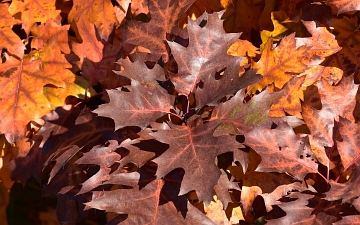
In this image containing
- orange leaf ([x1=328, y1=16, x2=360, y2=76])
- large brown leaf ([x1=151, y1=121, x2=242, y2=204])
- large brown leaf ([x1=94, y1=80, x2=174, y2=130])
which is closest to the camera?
large brown leaf ([x1=151, y1=121, x2=242, y2=204])

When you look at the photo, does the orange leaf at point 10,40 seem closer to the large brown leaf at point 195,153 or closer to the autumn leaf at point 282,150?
the large brown leaf at point 195,153

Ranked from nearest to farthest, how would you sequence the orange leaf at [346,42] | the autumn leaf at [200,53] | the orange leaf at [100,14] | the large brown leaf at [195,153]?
1. the large brown leaf at [195,153]
2. the autumn leaf at [200,53]
3. the orange leaf at [346,42]
4. the orange leaf at [100,14]

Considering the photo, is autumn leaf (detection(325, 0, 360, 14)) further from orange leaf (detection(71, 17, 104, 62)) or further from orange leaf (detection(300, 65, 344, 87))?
orange leaf (detection(71, 17, 104, 62))

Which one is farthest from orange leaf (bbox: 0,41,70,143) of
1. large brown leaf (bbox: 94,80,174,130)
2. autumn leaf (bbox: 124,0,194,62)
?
large brown leaf (bbox: 94,80,174,130)

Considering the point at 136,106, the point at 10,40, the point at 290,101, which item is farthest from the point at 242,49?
the point at 10,40

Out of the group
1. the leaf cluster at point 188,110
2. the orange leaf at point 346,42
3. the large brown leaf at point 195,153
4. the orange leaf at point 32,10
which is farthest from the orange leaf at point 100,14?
the orange leaf at point 346,42

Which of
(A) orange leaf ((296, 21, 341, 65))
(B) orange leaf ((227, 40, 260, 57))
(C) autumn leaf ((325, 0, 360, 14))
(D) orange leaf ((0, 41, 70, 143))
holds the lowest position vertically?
(D) orange leaf ((0, 41, 70, 143))

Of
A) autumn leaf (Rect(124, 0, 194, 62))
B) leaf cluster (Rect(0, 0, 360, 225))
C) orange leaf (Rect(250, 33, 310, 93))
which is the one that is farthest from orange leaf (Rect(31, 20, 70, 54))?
orange leaf (Rect(250, 33, 310, 93))

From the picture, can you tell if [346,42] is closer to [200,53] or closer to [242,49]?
[242,49]

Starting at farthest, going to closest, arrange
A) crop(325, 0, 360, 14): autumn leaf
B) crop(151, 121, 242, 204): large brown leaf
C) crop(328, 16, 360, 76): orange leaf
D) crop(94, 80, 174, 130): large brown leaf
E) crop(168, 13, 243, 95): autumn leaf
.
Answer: crop(328, 16, 360, 76): orange leaf, crop(325, 0, 360, 14): autumn leaf, crop(168, 13, 243, 95): autumn leaf, crop(94, 80, 174, 130): large brown leaf, crop(151, 121, 242, 204): large brown leaf

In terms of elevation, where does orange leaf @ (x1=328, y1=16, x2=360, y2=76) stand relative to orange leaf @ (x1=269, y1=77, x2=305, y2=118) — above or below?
above

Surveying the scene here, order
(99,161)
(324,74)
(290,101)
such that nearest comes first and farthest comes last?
(99,161) < (290,101) < (324,74)

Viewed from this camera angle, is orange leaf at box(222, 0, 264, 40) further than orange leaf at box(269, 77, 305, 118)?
Yes
